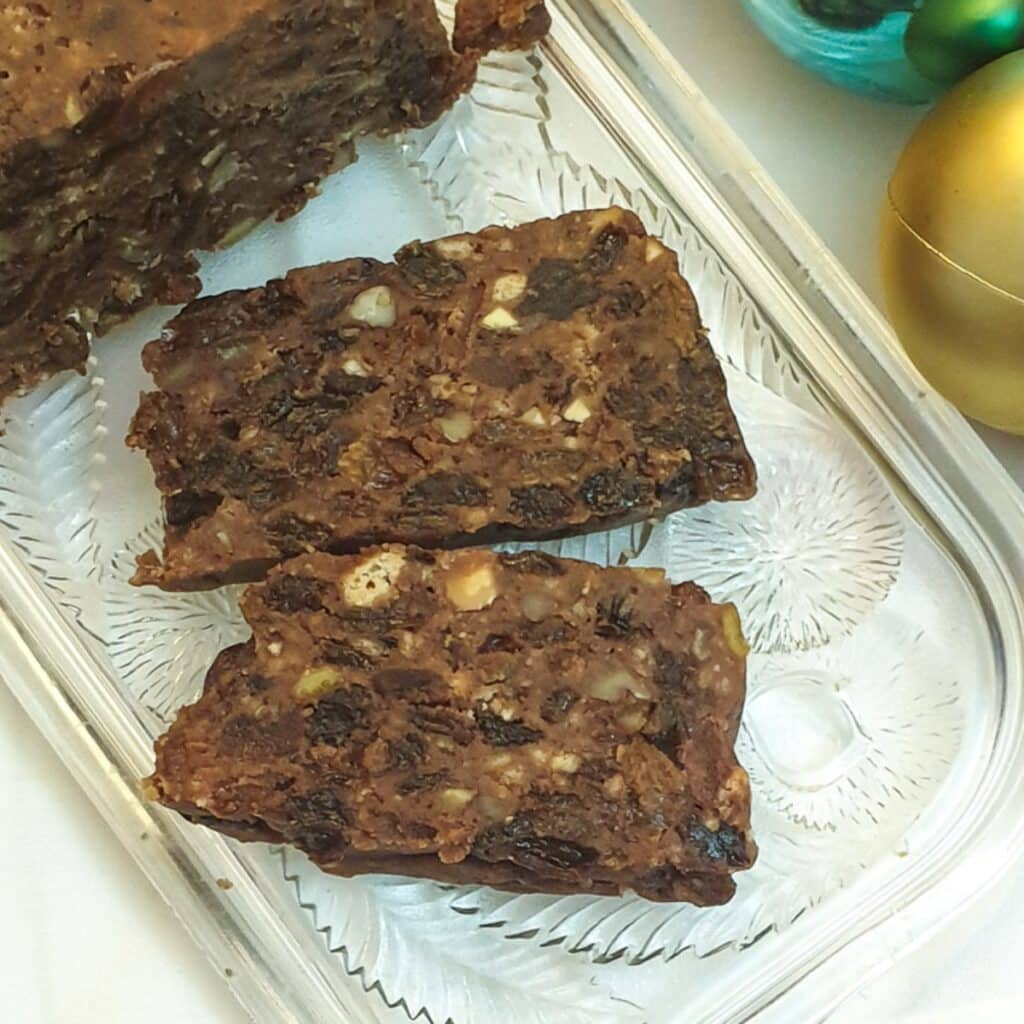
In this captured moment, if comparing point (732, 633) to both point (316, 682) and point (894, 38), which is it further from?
point (894, 38)

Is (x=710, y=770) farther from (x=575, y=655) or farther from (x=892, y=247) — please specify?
(x=892, y=247)

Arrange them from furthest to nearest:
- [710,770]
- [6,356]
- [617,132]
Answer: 1. [617,132]
2. [6,356]
3. [710,770]

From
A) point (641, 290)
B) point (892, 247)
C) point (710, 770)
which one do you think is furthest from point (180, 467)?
point (892, 247)

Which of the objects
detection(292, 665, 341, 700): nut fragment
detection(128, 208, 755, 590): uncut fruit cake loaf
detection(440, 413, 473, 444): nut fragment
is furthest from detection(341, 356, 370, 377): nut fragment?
detection(292, 665, 341, 700): nut fragment

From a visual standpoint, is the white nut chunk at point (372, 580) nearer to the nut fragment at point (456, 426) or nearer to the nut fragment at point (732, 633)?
the nut fragment at point (456, 426)

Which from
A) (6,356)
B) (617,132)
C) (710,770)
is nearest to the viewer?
(710,770)

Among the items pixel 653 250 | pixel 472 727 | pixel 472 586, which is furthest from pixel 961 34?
pixel 472 727
